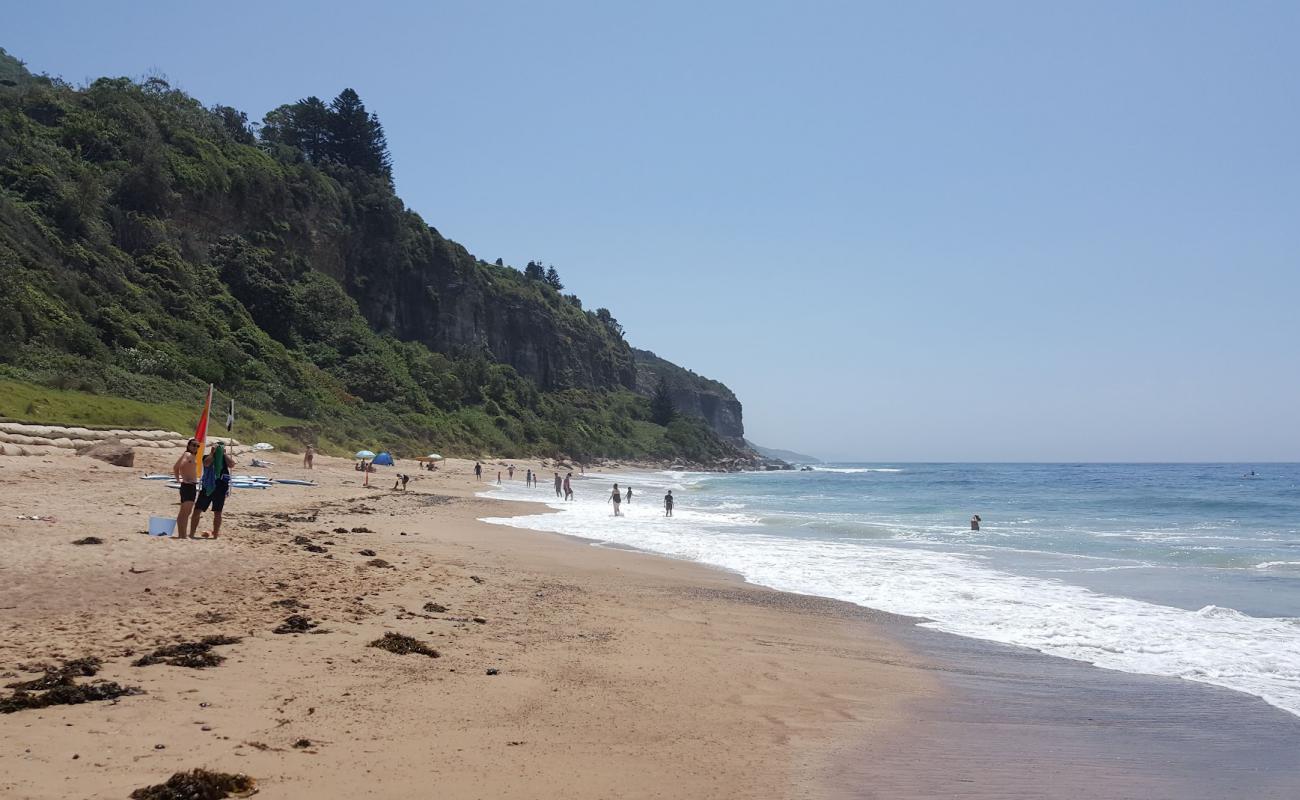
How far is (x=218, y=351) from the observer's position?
148ft

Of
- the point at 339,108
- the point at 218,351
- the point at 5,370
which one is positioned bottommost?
the point at 5,370

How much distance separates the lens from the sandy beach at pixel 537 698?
4738mm

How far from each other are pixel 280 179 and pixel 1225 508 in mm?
68364

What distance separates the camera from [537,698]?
20.4 ft

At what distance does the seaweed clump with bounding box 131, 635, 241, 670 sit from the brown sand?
0.10m

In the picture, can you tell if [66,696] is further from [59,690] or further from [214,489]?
[214,489]

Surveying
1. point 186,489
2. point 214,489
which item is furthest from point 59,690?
point 214,489

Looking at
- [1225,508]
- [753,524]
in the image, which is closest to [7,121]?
[753,524]

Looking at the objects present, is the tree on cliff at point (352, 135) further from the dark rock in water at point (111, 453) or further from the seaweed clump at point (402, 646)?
the seaweed clump at point (402, 646)

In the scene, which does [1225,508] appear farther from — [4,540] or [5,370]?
[5,370]

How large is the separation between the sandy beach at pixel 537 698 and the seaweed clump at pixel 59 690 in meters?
0.10

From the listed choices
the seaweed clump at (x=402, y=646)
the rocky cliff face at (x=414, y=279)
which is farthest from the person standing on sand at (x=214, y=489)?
the rocky cliff face at (x=414, y=279)

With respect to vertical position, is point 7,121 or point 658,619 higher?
point 7,121

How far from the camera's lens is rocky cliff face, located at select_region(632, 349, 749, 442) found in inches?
6353
